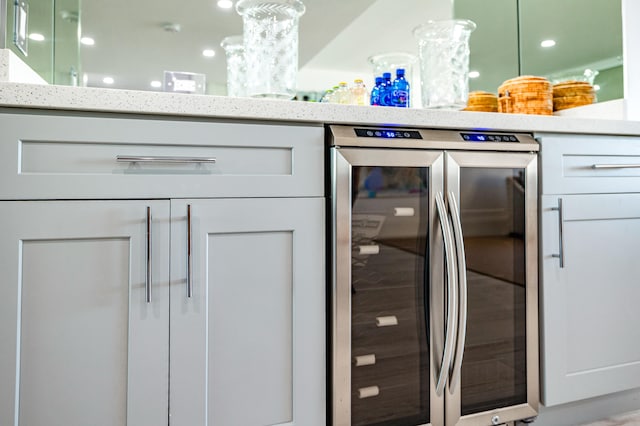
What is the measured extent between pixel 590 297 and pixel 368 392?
86cm

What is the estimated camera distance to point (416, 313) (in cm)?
127

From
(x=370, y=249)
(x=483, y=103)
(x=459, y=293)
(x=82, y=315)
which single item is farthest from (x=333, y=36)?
(x=82, y=315)

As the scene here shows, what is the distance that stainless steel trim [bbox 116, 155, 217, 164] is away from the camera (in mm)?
1010

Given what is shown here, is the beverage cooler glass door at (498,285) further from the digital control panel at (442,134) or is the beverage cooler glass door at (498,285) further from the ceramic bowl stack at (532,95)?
the ceramic bowl stack at (532,95)

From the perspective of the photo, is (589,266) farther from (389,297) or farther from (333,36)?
(333,36)

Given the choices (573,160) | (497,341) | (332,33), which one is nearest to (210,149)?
(497,341)

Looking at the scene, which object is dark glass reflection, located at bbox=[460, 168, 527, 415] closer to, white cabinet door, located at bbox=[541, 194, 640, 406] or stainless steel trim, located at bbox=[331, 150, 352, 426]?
white cabinet door, located at bbox=[541, 194, 640, 406]

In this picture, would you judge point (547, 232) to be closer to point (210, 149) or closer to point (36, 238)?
point (210, 149)

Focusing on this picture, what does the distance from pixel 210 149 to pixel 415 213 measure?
62 centimetres

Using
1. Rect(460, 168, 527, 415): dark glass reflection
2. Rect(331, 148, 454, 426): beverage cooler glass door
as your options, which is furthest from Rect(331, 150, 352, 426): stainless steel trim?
Rect(460, 168, 527, 415): dark glass reflection

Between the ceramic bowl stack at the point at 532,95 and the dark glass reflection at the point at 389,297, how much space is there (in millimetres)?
880

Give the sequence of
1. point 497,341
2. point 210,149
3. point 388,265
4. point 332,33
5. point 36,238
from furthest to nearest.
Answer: point 332,33, point 497,341, point 388,265, point 210,149, point 36,238

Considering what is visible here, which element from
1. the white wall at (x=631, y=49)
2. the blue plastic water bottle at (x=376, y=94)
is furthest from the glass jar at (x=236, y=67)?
the white wall at (x=631, y=49)

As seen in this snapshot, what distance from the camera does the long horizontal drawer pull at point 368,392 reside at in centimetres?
121
